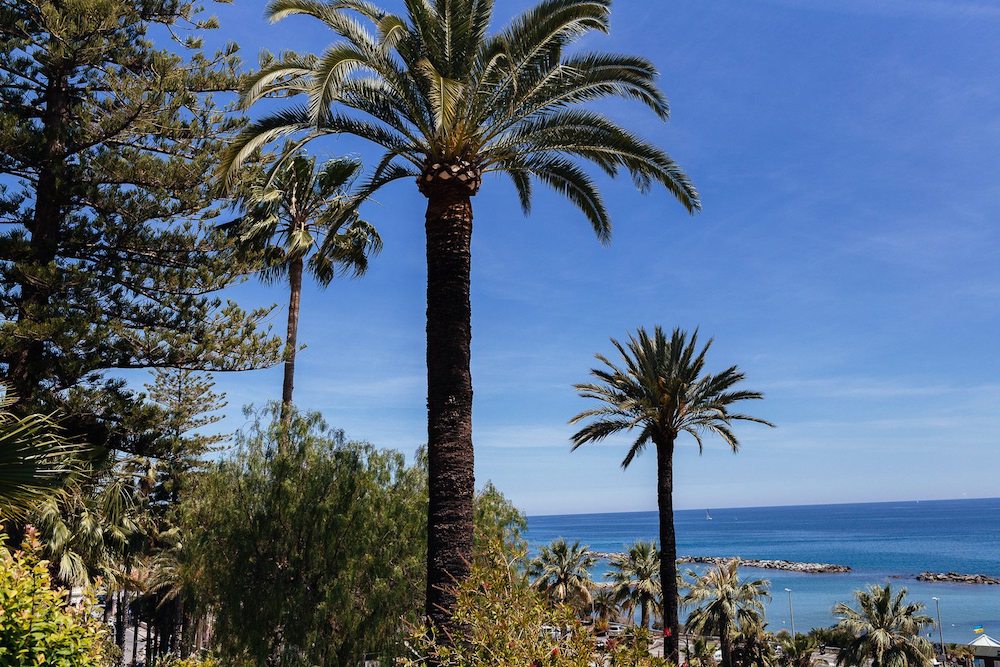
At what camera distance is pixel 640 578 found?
39.1 meters

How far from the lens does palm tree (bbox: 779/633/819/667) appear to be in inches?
1463

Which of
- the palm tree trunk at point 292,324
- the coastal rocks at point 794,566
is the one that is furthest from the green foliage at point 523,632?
the coastal rocks at point 794,566

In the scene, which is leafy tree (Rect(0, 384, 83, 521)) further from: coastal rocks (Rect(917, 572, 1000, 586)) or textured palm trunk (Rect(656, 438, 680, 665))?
coastal rocks (Rect(917, 572, 1000, 586))

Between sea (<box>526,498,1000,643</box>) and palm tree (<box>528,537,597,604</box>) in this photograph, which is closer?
palm tree (<box>528,537,597,604</box>)

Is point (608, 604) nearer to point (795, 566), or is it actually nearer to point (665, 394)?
point (665, 394)

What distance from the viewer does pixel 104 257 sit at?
1755 cm

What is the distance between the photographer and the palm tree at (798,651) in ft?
122

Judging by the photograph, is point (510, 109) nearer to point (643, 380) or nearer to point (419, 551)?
point (419, 551)

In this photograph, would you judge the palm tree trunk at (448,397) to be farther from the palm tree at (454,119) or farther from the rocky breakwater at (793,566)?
the rocky breakwater at (793,566)

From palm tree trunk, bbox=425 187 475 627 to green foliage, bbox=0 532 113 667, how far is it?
4.08 meters

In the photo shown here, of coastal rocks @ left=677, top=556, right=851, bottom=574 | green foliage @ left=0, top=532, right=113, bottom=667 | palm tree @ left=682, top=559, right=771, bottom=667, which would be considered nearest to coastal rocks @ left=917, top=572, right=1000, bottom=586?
coastal rocks @ left=677, top=556, right=851, bottom=574

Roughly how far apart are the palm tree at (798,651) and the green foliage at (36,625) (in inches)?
1553

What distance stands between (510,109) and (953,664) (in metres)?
54.7

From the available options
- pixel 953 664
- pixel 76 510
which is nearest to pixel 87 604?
pixel 76 510
